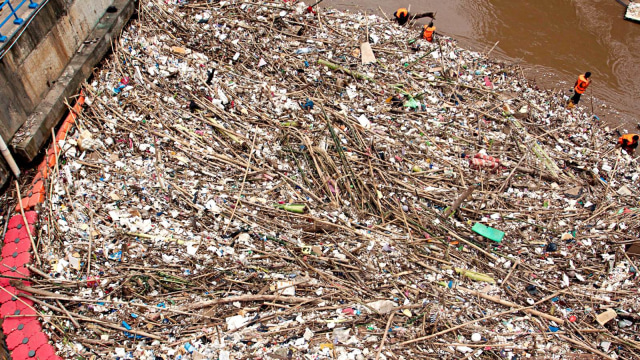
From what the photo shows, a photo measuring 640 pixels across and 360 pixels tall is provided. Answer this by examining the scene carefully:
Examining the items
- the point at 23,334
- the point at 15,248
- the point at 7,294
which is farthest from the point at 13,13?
the point at 23,334

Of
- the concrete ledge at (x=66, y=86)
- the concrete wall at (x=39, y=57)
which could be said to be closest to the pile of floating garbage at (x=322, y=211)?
the concrete ledge at (x=66, y=86)

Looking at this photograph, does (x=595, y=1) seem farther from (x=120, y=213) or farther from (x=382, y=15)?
(x=120, y=213)

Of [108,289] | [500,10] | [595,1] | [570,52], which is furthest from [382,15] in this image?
[108,289]

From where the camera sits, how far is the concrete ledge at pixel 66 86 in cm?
496

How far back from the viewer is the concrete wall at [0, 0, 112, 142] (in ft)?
15.8

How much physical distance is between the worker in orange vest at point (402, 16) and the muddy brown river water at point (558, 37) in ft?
1.83

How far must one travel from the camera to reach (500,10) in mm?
9672

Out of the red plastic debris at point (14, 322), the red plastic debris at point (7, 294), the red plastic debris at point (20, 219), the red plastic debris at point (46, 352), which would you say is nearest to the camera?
the red plastic debris at point (46, 352)

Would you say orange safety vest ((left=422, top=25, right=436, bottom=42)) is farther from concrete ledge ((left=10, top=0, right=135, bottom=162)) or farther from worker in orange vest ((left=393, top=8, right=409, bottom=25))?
concrete ledge ((left=10, top=0, right=135, bottom=162))

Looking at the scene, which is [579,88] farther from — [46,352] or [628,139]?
[46,352]

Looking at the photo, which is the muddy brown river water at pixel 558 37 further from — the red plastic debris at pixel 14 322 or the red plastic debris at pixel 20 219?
the red plastic debris at pixel 14 322

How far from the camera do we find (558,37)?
9.18 m

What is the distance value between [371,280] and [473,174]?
2359mm

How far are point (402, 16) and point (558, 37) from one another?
11.3ft
